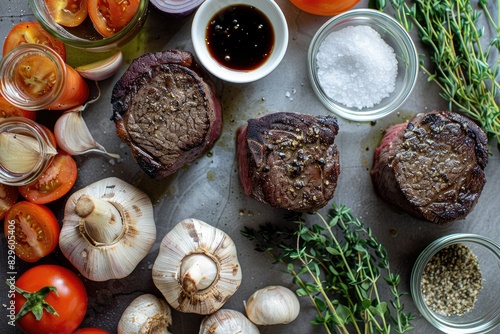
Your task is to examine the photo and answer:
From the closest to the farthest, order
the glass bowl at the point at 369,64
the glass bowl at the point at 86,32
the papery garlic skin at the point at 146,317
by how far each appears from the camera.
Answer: the glass bowl at the point at 86,32, the papery garlic skin at the point at 146,317, the glass bowl at the point at 369,64

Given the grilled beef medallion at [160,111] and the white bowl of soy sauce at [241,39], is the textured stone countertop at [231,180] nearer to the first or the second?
the white bowl of soy sauce at [241,39]

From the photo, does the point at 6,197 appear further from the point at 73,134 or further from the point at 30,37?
the point at 30,37

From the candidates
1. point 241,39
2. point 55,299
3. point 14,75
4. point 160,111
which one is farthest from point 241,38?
point 55,299

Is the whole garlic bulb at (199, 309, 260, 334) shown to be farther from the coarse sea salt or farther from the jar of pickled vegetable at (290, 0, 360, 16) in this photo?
the jar of pickled vegetable at (290, 0, 360, 16)

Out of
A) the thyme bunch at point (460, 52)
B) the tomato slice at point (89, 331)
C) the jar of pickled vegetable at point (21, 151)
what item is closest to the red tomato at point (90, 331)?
the tomato slice at point (89, 331)

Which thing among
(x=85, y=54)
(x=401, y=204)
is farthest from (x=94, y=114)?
(x=401, y=204)

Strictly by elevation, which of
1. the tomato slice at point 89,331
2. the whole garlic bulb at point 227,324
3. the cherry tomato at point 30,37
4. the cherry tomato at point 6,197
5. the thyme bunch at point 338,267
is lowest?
the tomato slice at point 89,331
